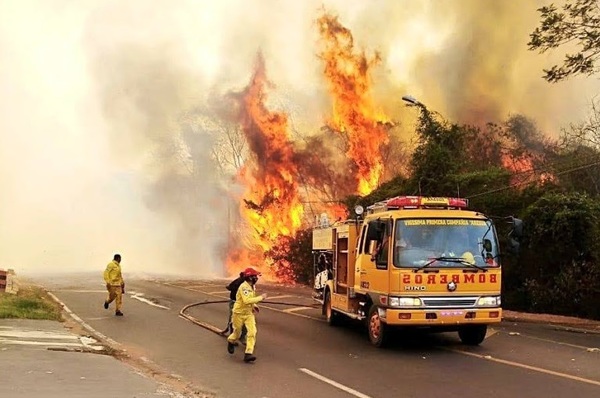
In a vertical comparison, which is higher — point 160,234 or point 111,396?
point 160,234

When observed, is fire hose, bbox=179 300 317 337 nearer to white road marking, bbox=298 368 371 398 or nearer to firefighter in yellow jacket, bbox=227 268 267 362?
firefighter in yellow jacket, bbox=227 268 267 362

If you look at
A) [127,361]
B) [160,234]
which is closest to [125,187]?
[160,234]

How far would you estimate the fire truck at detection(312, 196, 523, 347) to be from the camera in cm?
1095

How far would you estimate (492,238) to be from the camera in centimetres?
1159

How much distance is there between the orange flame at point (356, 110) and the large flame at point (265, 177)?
3626mm

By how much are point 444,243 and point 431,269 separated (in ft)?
2.02

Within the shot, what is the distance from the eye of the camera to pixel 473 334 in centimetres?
1208

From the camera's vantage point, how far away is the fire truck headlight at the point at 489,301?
11094 millimetres

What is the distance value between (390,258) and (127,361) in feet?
15.1

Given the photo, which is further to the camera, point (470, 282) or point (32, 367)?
point (470, 282)

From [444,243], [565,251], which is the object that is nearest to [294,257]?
[565,251]

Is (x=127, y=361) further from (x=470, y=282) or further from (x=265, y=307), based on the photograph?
(x=265, y=307)

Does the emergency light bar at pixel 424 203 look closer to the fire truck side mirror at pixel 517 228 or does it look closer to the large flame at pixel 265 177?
the fire truck side mirror at pixel 517 228

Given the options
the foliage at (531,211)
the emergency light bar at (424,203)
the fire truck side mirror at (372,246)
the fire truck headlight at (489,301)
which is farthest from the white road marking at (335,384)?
the foliage at (531,211)
